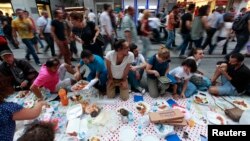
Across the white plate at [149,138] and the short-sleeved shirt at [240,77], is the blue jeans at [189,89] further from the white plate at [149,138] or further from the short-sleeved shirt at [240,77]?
the white plate at [149,138]

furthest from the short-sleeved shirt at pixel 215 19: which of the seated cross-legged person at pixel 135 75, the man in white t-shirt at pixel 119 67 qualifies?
the man in white t-shirt at pixel 119 67

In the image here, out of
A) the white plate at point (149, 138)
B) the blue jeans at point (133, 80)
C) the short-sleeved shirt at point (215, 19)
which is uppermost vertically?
the short-sleeved shirt at point (215, 19)

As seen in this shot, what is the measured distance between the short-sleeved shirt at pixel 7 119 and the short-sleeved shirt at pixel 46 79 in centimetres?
119

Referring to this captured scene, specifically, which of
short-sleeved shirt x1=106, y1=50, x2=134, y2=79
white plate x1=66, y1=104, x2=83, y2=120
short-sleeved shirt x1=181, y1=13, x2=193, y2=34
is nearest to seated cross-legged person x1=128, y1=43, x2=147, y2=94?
short-sleeved shirt x1=106, y1=50, x2=134, y2=79

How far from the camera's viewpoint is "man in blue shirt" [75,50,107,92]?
8.33ft

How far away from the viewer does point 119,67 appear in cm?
256

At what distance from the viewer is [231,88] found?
2727 mm

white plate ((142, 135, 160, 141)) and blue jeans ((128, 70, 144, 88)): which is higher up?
blue jeans ((128, 70, 144, 88))

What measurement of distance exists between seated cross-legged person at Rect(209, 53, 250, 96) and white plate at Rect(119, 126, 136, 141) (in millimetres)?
1748

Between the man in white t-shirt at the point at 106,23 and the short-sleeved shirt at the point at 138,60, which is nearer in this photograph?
the short-sleeved shirt at the point at 138,60

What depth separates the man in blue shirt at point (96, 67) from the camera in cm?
254

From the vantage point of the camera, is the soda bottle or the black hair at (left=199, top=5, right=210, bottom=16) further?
the black hair at (left=199, top=5, right=210, bottom=16)

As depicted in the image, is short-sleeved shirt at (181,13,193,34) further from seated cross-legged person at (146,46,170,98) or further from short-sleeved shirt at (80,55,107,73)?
short-sleeved shirt at (80,55,107,73)

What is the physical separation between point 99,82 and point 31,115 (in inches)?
59.8
